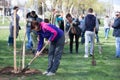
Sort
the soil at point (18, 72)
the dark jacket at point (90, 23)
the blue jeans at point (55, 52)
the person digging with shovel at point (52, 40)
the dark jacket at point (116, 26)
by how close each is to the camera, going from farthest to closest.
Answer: the dark jacket at point (116, 26)
the dark jacket at point (90, 23)
the soil at point (18, 72)
the blue jeans at point (55, 52)
the person digging with shovel at point (52, 40)

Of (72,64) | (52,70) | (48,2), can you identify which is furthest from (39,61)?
(48,2)

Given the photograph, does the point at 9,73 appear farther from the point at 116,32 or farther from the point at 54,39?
the point at 116,32

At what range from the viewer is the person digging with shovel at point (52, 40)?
11438 millimetres

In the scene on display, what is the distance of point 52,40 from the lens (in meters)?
11.9

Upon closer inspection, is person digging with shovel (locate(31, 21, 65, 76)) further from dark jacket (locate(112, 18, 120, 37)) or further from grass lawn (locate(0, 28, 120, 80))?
dark jacket (locate(112, 18, 120, 37))

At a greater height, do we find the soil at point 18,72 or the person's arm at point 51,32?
the person's arm at point 51,32

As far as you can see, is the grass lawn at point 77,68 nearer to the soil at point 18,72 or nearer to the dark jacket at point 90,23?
the soil at point 18,72

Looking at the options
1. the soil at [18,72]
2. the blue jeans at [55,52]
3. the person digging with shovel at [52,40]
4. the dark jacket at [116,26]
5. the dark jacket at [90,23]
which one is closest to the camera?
the person digging with shovel at [52,40]

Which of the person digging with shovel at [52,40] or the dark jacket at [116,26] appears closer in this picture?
the person digging with shovel at [52,40]

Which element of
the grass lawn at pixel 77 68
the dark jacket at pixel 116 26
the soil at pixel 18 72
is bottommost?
the grass lawn at pixel 77 68

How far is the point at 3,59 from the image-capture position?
656 inches

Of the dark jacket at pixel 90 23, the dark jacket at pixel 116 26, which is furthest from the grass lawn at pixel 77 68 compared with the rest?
the dark jacket at pixel 90 23

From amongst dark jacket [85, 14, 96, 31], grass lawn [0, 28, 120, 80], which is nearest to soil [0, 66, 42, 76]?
grass lawn [0, 28, 120, 80]

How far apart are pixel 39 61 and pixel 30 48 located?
458cm
